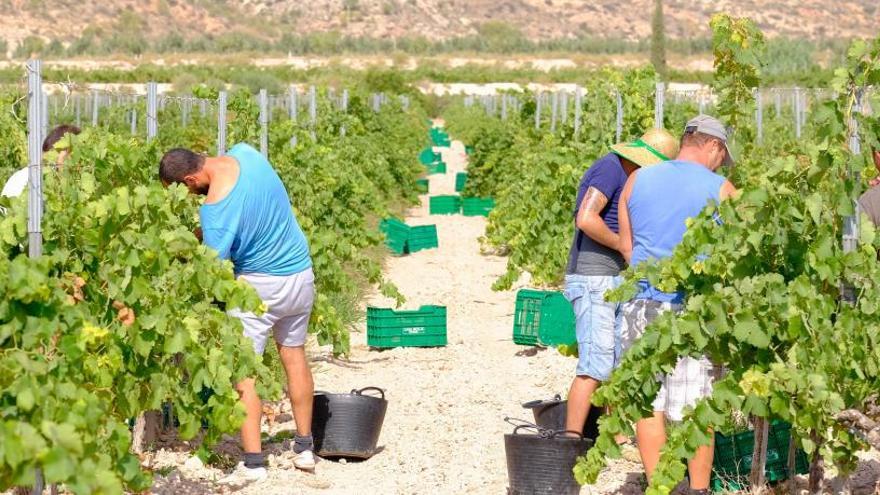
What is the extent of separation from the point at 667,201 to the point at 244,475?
2244 mm

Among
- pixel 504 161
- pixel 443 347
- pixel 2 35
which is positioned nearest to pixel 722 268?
pixel 443 347

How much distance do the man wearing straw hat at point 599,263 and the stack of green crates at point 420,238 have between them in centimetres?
941

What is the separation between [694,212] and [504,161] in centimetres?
1419

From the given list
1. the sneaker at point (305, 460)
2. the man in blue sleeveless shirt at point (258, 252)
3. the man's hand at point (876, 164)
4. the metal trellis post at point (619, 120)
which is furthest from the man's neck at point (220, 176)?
the metal trellis post at point (619, 120)

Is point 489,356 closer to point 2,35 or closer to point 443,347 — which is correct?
point 443,347

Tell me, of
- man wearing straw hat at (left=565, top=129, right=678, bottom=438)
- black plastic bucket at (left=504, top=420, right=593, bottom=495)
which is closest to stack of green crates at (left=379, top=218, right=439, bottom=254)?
man wearing straw hat at (left=565, top=129, right=678, bottom=438)

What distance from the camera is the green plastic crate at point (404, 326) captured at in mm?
9922

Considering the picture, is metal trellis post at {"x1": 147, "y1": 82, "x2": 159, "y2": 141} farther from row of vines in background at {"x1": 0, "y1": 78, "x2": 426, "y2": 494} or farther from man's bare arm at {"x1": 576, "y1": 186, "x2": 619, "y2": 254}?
man's bare arm at {"x1": 576, "y1": 186, "x2": 619, "y2": 254}

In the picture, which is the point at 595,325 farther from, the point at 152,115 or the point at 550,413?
the point at 152,115

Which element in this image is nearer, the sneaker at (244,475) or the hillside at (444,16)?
the sneaker at (244,475)

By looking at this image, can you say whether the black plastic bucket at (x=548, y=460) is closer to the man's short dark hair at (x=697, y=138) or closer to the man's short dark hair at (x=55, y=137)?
the man's short dark hair at (x=697, y=138)

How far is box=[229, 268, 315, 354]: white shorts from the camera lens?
20.8 ft

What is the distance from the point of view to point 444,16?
322 ft

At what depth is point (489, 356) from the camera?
9.86m
